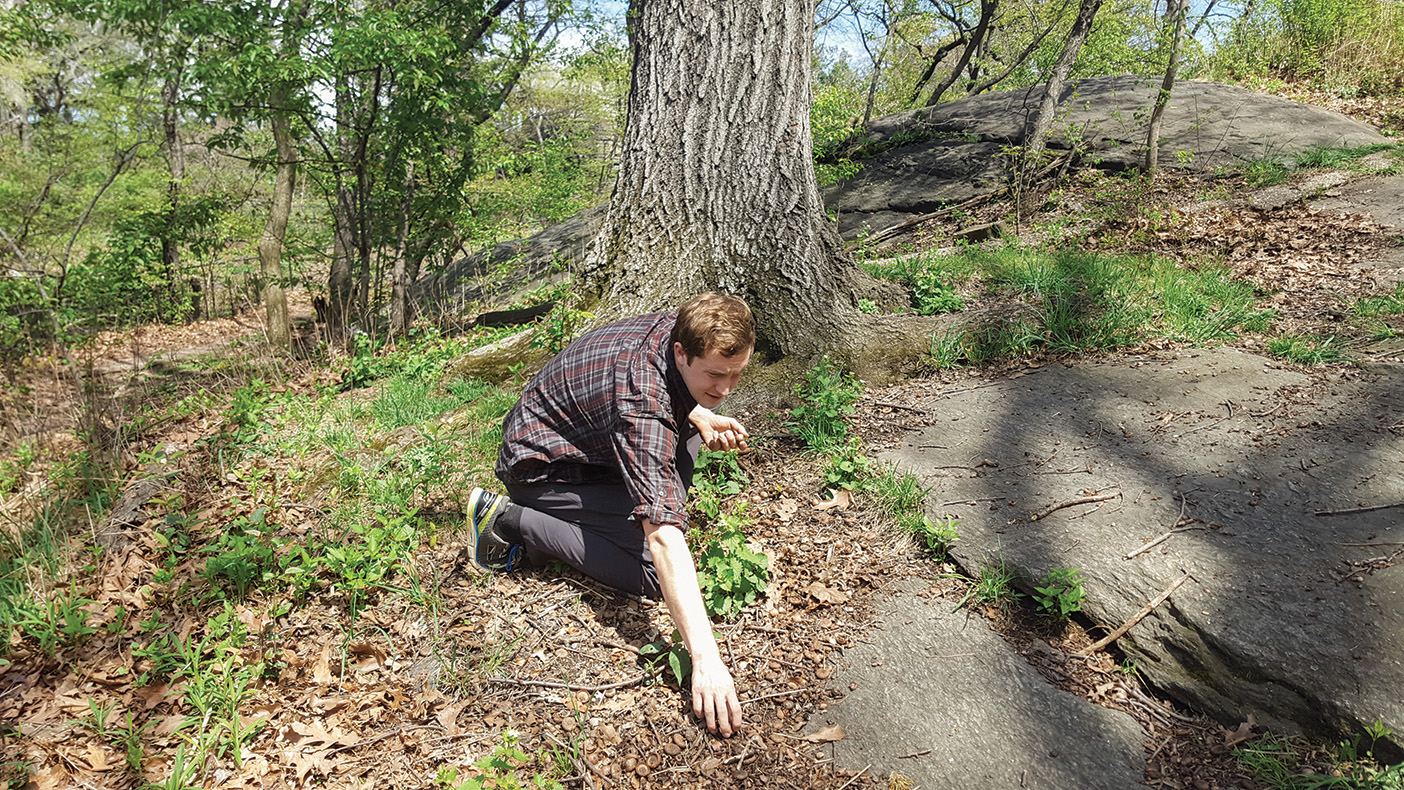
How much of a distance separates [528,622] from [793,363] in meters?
2.16

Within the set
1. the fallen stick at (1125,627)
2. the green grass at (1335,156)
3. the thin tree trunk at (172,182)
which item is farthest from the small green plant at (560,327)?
the thin tree trunk at (172,182)

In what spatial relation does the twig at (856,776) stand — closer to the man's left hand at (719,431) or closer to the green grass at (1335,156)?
the man's left hand at (719,431)

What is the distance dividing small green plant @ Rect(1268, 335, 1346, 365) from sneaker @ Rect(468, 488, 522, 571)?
440cm

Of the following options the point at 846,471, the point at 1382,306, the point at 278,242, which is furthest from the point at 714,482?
the point at 278,242

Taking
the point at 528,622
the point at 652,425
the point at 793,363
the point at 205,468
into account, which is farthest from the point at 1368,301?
the point at 205,468

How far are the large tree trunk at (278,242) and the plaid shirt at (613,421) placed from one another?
4.12 metres

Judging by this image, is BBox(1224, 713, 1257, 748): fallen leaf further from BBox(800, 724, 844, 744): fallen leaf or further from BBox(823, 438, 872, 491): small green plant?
BBox(823, 438, 872, 491): small green plant

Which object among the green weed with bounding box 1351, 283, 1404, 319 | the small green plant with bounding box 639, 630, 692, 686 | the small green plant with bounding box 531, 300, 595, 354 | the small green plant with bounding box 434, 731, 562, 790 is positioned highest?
the green weed with bounding box 1351, 283, 1404, 319

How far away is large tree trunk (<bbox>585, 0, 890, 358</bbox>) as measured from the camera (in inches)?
156

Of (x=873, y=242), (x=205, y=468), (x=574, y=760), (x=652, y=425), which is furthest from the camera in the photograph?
(x=873, y=242)

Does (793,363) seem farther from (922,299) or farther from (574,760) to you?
(574,760)

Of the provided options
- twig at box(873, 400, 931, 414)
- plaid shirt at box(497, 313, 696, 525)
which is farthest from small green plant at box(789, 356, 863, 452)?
plaid shirt at box(497, 313, 696, 525)

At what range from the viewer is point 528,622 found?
2.63m

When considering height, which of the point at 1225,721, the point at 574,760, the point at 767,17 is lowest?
the point at 574,760
